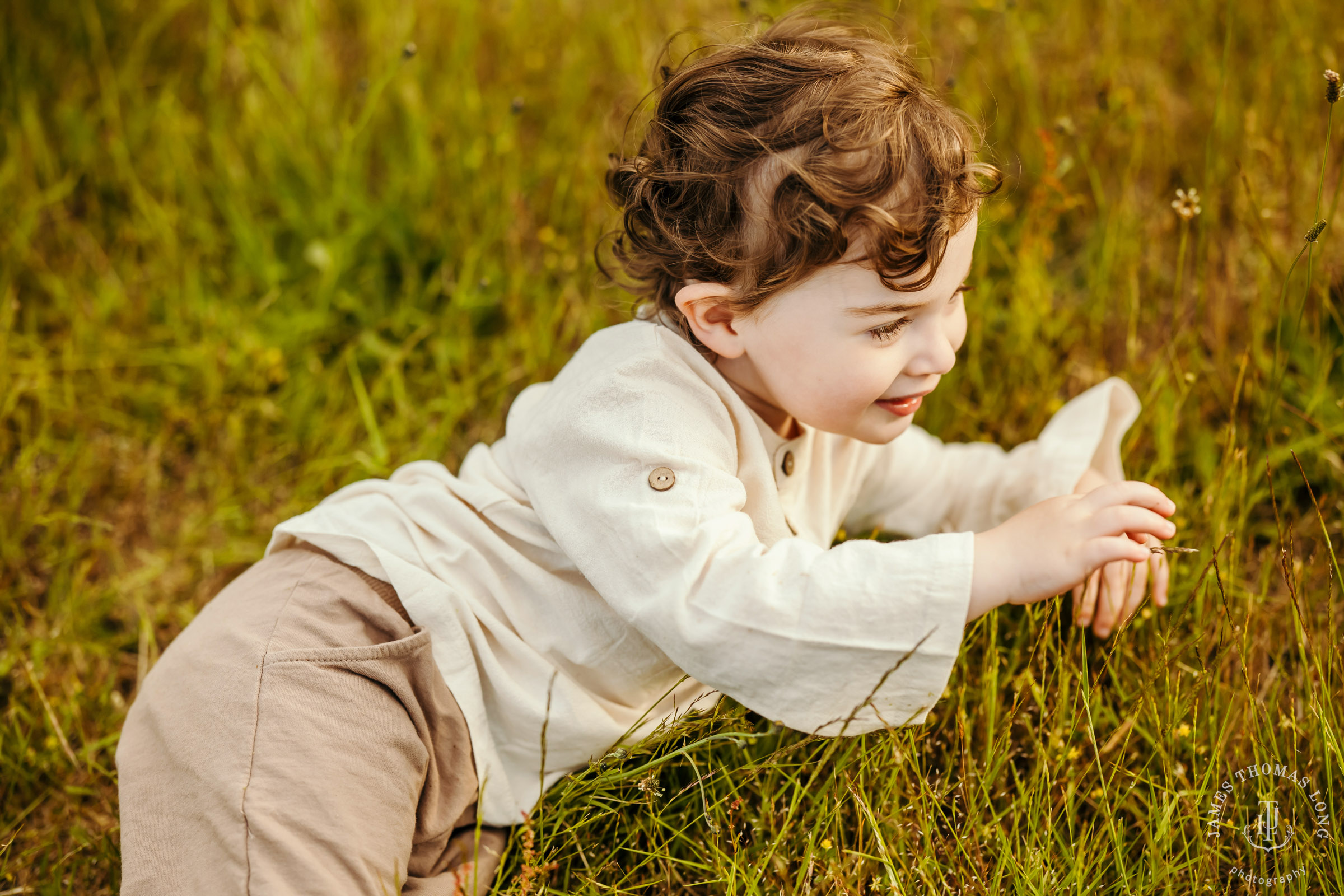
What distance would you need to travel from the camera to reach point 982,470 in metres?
1.92

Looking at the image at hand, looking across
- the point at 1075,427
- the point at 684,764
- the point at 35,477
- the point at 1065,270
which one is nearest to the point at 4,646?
the point at 35,477

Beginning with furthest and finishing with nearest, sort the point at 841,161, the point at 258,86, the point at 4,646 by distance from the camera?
the point at 258,86, the point at 4,646, the point at 841,161

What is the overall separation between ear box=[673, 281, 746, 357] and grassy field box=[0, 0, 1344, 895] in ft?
1.77

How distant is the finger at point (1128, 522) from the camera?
1.32 m

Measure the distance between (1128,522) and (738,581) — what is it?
1.68 feet

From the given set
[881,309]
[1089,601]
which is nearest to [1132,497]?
[1089,601]

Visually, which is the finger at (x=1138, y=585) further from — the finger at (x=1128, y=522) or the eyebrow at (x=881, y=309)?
the eyebrow at (x=881, y=309)

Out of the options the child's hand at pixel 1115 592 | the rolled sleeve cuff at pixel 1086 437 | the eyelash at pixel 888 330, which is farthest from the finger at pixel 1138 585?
the eyelash at pixel 888 330

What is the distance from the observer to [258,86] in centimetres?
283

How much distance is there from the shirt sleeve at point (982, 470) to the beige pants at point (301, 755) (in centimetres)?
89

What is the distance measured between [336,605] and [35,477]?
3.61 feet

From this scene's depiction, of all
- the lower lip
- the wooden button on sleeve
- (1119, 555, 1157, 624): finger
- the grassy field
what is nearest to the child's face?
the lower lip

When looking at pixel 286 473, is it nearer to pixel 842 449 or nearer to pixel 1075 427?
pixel 842 449

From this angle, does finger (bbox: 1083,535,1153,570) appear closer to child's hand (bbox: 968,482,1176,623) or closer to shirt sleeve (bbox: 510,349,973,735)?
child's hand (bbox: 968,482,1176,623)
